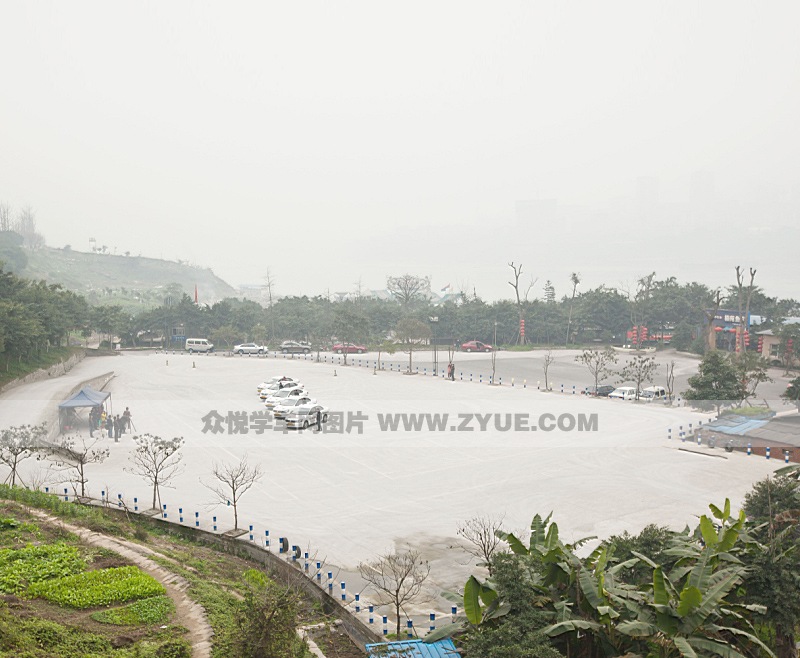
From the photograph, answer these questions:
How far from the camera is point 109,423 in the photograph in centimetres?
2673

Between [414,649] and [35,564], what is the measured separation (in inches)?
253

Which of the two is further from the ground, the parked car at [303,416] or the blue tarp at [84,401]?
the blue tarp at [84,401]

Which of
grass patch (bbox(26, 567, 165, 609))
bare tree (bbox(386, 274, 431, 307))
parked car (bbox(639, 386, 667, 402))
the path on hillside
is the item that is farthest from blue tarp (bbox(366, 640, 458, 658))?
bare tree (bbox(386, 274, 431, 307))

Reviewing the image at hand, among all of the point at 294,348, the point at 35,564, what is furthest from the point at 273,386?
the point at 294,348

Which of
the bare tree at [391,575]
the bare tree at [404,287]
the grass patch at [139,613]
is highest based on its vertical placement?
the bare tree at [404,287]

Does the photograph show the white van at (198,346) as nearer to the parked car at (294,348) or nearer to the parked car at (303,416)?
the parked car at (294,348)

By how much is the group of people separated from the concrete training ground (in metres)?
0.71

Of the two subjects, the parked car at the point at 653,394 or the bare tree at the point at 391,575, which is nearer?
the bare tree at the point at 391,575

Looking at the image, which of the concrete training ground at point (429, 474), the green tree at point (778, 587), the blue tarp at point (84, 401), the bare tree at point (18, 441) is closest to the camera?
the green tree at point (778, 587)

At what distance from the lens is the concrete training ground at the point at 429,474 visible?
54.5ft

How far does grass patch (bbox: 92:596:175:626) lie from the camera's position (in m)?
8.81

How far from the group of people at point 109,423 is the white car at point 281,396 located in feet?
22.1

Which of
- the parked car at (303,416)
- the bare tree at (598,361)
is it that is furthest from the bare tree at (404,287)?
the parked car at (303,416)

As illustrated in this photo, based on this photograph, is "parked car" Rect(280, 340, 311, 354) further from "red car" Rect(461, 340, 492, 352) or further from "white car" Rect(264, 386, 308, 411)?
"white car" Rect(264, 386, 308, 411)
